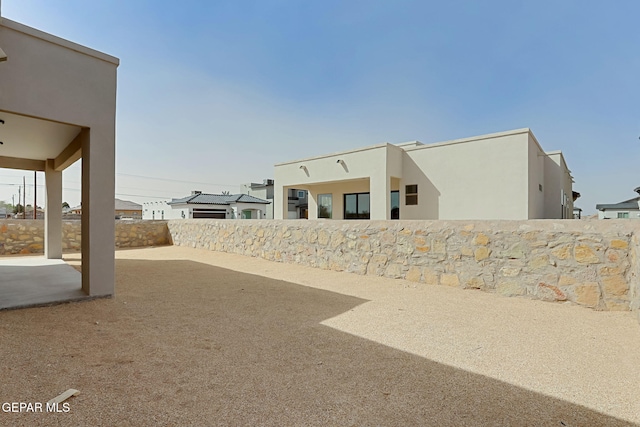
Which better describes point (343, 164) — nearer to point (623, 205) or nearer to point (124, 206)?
point (623, 205)

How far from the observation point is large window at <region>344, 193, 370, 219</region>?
16.6 m

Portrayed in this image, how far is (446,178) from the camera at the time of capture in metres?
13.1

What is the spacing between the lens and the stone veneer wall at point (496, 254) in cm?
467

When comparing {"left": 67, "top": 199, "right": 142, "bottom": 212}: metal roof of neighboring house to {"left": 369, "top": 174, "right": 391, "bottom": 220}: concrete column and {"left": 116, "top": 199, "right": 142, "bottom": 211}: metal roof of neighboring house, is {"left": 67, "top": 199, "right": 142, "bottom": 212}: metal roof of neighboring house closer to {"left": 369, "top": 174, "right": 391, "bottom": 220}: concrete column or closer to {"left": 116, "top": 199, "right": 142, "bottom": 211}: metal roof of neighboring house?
{"left": 116, "top": 199, "right": 142, "bottom": 211}: metal roof of neighboring house

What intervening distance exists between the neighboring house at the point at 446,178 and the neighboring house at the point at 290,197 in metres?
13.2

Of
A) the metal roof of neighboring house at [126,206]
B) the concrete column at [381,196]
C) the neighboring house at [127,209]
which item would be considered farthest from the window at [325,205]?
the metal roof of neighboring house at [126,206]

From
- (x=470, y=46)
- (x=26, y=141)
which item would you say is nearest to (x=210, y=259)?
(x=26, y=141)

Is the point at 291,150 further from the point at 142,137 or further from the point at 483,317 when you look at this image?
the point at 483,317

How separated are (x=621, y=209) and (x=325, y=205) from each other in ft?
129

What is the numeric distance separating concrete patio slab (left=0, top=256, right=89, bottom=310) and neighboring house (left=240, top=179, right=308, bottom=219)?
2142cm

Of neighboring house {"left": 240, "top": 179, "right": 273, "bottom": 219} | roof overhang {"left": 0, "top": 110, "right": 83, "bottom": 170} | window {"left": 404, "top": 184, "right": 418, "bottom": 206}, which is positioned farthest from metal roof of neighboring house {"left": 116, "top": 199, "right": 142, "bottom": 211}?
window {"left": 404, "top": 184, "right": 418, "bottom": 206}

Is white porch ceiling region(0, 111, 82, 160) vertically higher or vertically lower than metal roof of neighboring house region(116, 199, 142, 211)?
higher

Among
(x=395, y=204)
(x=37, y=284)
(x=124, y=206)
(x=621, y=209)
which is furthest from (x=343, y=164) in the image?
(x=124, y=206)

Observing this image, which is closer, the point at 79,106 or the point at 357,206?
the point at 79,106
